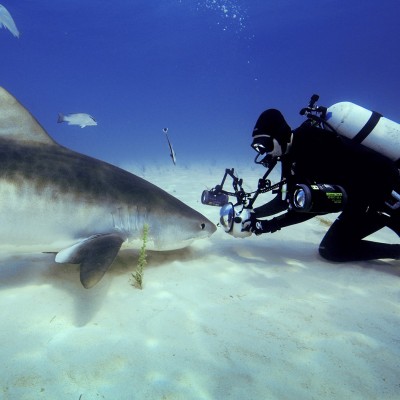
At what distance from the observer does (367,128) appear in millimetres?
4281

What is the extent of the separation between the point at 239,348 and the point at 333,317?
1111mm

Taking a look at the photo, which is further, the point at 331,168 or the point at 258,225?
the point at 258,225

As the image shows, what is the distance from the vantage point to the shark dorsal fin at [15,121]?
3.34m

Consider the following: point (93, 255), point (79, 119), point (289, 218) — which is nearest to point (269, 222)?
point (289, 218)

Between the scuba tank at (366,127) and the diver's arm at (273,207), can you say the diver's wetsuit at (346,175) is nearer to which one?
the scuba tank at (366,127)

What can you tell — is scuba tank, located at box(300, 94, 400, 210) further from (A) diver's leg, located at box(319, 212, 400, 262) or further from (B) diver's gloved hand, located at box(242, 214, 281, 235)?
(B) diver's gloved hand, located at box(242, 214, 281, 235)

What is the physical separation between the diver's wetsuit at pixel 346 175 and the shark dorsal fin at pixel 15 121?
3.38 metres

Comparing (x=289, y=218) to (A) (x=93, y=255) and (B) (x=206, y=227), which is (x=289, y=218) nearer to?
(B) (x=206, y=227)

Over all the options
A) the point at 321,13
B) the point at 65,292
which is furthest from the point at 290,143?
the point at 321,13

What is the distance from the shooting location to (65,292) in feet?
9.78

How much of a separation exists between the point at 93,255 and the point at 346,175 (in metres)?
3.39

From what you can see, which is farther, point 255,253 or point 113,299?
point 255,253

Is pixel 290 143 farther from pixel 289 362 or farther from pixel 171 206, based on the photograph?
pixel 289 362

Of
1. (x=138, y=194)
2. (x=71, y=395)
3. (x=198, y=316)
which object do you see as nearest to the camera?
(x=71, y=395)
